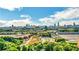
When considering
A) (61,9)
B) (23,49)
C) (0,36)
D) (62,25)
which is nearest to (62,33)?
(62,25)

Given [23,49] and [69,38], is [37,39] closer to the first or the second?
[23,49]
